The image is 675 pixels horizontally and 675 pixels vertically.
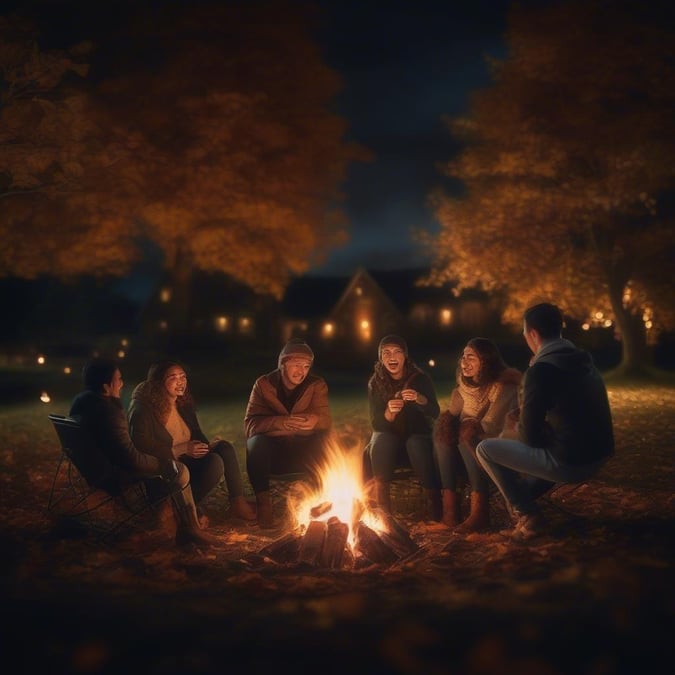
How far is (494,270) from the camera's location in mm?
20156

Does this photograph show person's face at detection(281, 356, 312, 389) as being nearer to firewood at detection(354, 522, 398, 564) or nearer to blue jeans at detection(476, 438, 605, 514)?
firewood at detection(354, 522, 398, 564)

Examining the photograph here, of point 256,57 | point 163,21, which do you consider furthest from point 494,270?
point 163,21

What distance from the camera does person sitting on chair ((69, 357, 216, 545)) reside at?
5793 mm

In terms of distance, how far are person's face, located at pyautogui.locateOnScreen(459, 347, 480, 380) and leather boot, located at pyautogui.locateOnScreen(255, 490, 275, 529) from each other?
225cm

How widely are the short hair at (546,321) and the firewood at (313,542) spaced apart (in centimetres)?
232

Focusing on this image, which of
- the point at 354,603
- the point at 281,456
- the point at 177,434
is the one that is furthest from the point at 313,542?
the point at 177,434

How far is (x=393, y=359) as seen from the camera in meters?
6.73

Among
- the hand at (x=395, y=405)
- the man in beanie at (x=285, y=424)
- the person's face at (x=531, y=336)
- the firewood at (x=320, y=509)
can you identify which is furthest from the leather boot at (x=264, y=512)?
the person's face at (x=531, y=336)

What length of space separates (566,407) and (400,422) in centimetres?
186

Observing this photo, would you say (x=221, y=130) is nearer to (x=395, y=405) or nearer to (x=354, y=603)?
(x=395, y=405)

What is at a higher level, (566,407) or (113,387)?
(113,387)

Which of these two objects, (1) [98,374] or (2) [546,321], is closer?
(2) [546,321]

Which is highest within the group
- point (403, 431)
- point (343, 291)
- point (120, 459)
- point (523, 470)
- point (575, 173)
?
point (343, 291)

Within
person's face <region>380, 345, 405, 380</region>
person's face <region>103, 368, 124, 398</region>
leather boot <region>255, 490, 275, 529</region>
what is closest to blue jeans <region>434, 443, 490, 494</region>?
person's face <region>380, 345, 405, 380</region>
